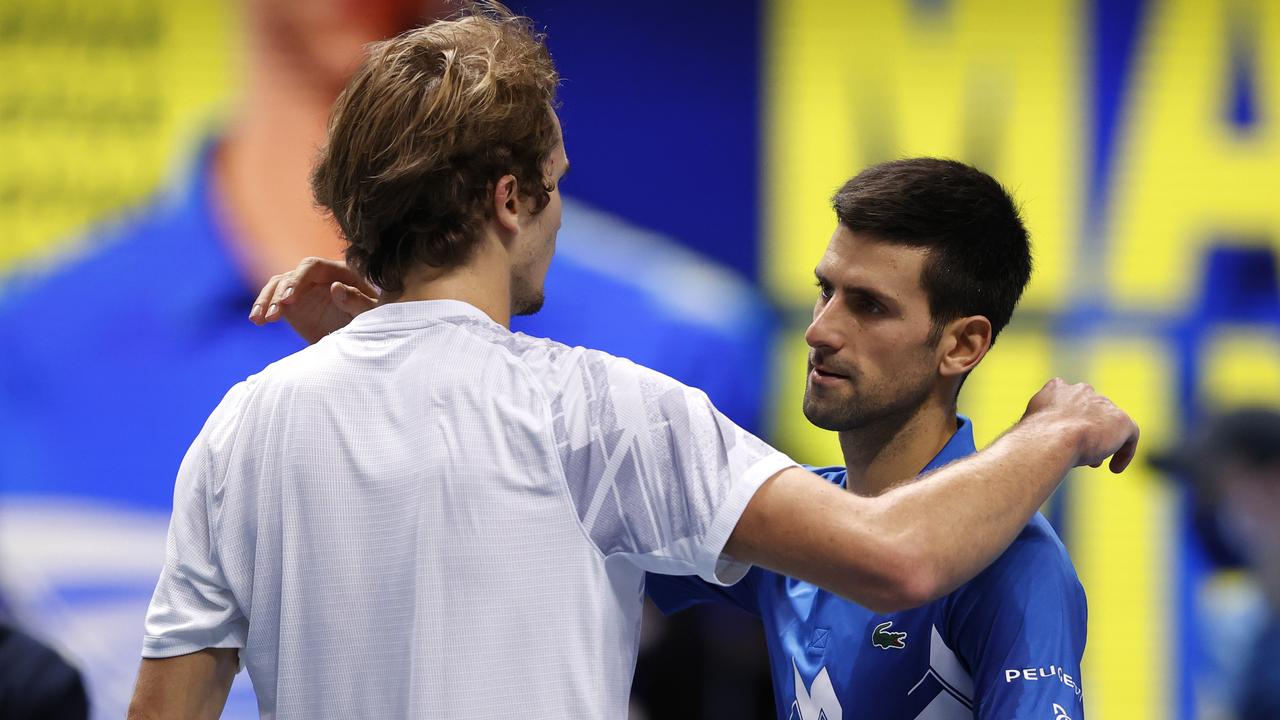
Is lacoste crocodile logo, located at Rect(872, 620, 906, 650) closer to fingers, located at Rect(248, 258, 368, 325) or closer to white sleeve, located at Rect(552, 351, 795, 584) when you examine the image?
white sleeve, located at Rect(552, 351, 795, 584)

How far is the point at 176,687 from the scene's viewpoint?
1.52m

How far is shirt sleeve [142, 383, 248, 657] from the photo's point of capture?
1512 mm

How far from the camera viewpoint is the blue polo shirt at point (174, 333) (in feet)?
18.3

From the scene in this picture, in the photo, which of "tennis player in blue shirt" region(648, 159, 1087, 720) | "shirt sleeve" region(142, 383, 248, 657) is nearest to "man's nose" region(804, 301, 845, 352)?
"tennis player in blue shirt" region(648, 159, 1087, 720)

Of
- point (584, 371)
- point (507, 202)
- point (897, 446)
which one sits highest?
Result: point (507, 202)

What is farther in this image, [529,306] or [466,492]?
[529,306]

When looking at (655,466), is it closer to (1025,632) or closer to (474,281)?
(474,281)

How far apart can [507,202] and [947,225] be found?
2.86 ft

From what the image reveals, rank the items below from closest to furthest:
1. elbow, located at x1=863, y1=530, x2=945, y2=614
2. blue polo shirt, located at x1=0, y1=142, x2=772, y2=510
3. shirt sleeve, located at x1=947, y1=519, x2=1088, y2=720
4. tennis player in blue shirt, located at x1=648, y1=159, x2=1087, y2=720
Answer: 1. elbow, located at x1=863, y1=530, x2=945, y2=614
2. shirt sleeve, located at x1=947, y1=519, x2=1088, y2=720
3. tennis player in blue shirt, located at x1=648, y1=159, x2=1087, y2=720
4. blue polo shirt, located at x1=0, y1=142, x2=772, y2=510

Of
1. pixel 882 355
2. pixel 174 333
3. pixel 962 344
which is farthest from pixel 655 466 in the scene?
pixel 174 333

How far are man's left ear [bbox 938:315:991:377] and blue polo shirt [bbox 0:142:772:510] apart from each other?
3.42 meters

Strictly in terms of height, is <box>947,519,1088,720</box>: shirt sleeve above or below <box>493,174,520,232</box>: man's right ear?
below

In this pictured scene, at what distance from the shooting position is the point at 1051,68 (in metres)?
5.69

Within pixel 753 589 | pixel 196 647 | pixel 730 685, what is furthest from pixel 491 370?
pixel 730 685
